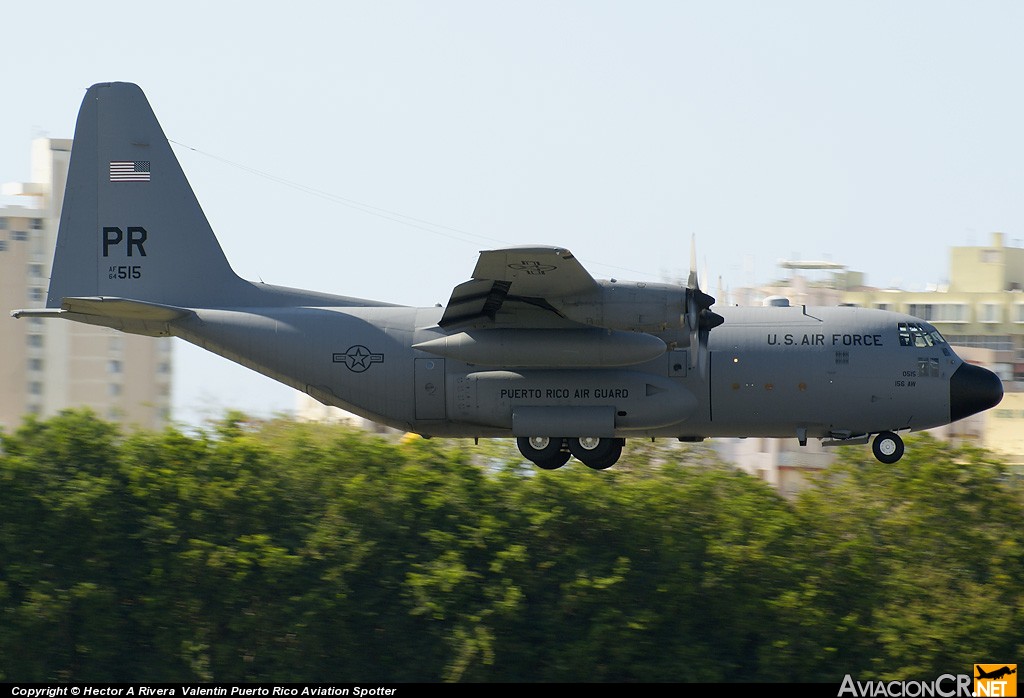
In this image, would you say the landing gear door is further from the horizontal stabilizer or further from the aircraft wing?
the horizontal stabilizer

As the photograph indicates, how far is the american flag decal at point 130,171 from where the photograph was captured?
81.8 ft

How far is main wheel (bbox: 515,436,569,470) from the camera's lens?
2294 centimetres

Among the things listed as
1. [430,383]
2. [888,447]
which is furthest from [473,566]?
[888,447]

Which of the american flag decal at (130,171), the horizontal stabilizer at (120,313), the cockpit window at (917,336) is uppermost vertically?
the american flag decal at (130,171)

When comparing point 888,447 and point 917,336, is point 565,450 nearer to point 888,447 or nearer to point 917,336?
point 888,447

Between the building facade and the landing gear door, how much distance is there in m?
64.7

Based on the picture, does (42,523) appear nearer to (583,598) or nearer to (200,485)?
(200,485)

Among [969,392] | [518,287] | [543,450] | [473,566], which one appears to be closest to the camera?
[518,287]

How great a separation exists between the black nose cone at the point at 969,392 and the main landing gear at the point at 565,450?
5.85 metres

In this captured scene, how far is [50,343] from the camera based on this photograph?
89.2 meters

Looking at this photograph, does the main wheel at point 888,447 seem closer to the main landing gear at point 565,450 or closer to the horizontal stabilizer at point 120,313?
the main landing gear at point 565,450

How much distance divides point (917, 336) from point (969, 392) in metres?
1.33

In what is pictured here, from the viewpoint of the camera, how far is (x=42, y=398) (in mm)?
88938

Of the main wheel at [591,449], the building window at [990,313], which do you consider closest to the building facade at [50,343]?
the building window at [990,313]
